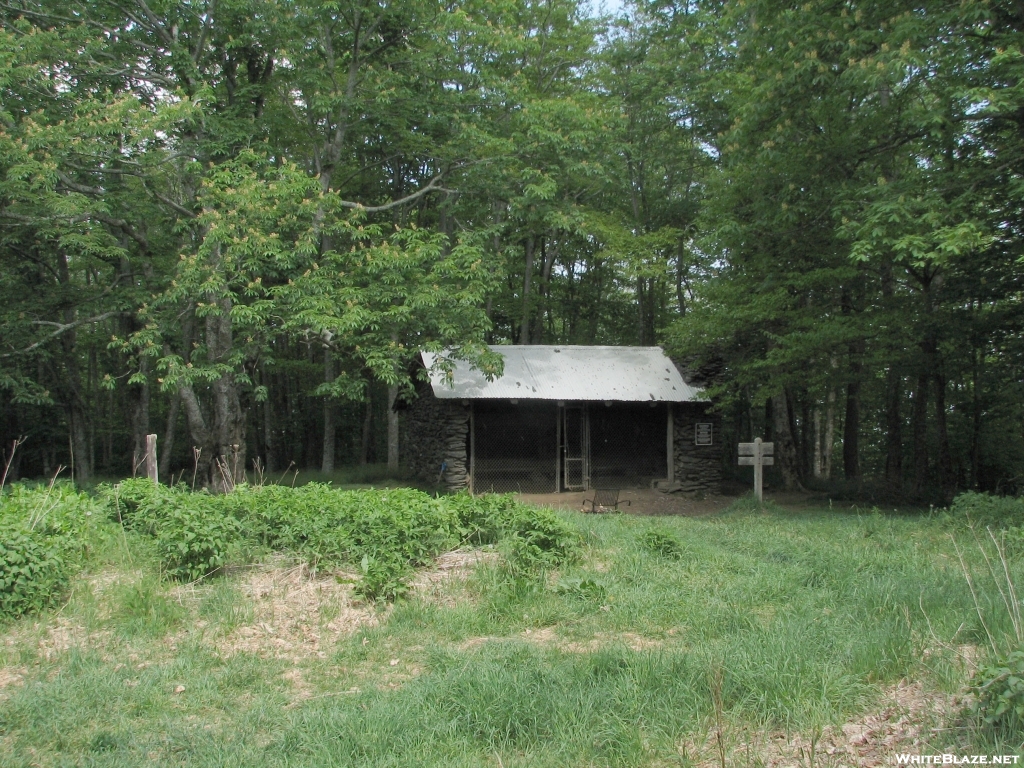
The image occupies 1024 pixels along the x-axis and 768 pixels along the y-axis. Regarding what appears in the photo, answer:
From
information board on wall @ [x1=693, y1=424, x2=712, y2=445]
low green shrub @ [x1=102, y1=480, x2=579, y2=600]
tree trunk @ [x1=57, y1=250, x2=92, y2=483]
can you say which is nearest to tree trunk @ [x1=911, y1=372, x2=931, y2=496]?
information board on wall @ [x1=693, y1=424, x2=712, y2=445]

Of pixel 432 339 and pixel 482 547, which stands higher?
pixel 432 339

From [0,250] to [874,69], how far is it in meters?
18.7

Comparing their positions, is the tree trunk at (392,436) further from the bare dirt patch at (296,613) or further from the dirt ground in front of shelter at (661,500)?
the bare dirt patch at (296,613)

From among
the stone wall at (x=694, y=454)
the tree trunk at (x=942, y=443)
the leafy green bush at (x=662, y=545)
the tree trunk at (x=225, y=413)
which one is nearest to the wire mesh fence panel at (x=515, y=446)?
the stone wall at (x=694, y=454)

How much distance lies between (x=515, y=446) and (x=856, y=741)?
15.2 meters

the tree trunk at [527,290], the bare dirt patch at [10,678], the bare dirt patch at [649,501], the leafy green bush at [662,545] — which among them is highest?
the tree trunk at [527,290]

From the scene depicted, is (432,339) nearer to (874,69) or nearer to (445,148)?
(445,148)

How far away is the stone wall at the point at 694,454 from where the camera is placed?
18750 millimetres

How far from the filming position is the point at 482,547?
296 inches

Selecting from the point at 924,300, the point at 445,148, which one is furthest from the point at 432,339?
the point at 924,300

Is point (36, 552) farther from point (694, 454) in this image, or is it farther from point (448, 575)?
point (694, 454)

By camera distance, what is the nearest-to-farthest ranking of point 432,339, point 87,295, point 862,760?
1. point 862,760
2. point 432,339
3. point 87,295

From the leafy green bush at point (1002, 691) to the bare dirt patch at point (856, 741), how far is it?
0.21 metres

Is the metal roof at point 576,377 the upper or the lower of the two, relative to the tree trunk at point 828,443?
upper
